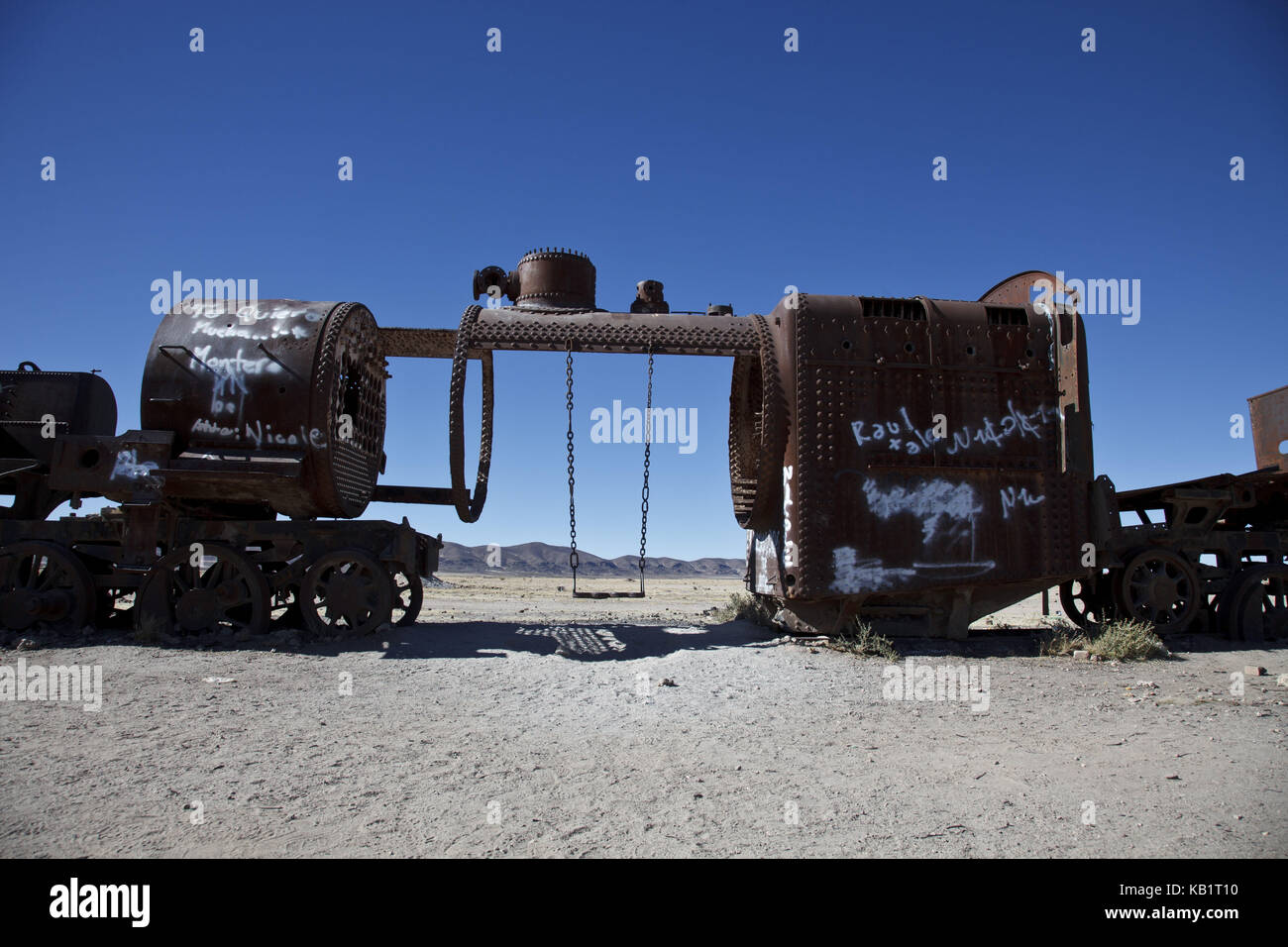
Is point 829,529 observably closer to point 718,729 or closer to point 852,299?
point 852,299

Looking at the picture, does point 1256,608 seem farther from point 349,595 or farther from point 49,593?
point 49,593

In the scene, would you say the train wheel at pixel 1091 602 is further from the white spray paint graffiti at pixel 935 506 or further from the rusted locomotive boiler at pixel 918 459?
the white spray paint graffiti at pixel 935 506

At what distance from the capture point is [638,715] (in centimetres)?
565

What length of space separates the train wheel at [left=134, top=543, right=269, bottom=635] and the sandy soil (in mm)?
550

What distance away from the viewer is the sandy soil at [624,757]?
3.47 m

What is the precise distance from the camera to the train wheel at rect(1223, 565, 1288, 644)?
29.9 ft

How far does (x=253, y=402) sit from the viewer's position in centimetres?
834

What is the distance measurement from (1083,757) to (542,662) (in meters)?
4.52

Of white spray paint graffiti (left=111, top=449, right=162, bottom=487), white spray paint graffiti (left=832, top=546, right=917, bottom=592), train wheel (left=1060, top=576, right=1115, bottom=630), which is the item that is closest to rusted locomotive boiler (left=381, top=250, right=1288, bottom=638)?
white spray paint graffiti (left=832, top=546, right=917, bottom=592)

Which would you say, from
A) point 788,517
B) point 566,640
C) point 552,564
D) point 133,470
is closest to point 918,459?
point 788,517

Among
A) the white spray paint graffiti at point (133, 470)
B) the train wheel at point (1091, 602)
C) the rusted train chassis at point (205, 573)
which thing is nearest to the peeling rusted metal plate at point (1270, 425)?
the train wheel at point (1091, 602)

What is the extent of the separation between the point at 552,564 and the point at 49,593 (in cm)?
6460

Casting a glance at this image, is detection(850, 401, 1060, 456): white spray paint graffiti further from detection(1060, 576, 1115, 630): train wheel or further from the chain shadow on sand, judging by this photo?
the chain shadow on sand

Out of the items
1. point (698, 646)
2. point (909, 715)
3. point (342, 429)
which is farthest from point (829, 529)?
point (342, 429)
